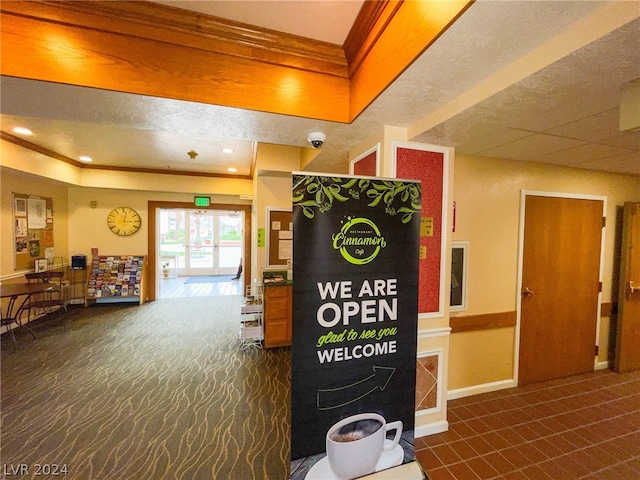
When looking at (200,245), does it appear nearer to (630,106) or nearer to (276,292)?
(276,292)

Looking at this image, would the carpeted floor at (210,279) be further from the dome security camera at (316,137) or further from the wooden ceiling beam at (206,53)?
the wooden ceiling beam at (206,53)

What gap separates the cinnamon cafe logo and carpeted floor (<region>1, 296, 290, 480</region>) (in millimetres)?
1565

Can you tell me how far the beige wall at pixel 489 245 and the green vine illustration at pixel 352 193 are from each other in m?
1.28

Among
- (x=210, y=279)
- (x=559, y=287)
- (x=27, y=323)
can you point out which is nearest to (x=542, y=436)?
(x=559, y=287)

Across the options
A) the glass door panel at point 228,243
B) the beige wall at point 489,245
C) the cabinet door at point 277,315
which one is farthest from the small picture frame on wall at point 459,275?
the glass door panel at point 228,243

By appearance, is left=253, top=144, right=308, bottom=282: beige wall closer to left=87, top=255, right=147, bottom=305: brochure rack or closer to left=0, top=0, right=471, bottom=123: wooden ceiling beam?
left=0, top=0, right=471, bottom=123: wooden ceiling beam

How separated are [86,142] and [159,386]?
3520mm

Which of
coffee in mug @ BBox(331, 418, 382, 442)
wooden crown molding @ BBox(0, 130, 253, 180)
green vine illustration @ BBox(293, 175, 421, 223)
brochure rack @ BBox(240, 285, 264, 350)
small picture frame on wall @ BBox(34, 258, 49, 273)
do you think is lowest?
brochure rack @ BBox(240, 285, 264, 350)

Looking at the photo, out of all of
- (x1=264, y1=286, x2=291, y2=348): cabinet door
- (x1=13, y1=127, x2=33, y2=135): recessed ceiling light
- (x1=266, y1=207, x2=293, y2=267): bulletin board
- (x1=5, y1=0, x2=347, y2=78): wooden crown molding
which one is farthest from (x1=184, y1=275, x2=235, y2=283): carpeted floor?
(x1=5, y1=0, x2=347, y2=78): wooden crown molding

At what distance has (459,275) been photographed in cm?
256

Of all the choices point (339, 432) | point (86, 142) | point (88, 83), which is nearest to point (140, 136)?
point (86, 142)

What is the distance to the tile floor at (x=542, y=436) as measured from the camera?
6.02ft

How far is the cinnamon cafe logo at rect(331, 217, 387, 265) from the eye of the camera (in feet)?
4.66

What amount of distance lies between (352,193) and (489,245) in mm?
2009
